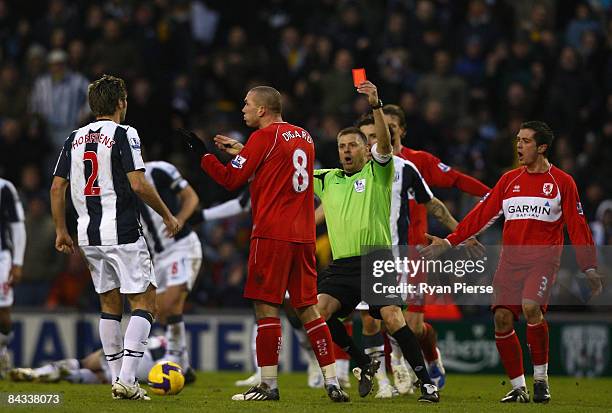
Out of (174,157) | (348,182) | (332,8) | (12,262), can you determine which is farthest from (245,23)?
(348,182)

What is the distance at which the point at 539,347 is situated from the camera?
10883mm

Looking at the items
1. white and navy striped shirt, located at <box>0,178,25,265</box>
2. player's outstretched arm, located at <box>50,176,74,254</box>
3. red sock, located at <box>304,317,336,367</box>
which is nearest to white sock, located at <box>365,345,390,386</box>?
red sock, located at <box>304,317,336,367</box>

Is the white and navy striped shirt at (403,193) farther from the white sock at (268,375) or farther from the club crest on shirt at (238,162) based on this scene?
the white sock at (268,375)

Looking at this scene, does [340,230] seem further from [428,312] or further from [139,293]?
[428,312]

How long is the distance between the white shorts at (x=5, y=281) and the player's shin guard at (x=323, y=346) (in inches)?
183

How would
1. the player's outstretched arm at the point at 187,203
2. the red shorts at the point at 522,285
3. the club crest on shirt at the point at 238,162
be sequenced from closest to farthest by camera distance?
the club crest on shirt at the point at 238,162 < the red shorts at the point at 522,285 < the player's outstretched arm at the point at 187,203

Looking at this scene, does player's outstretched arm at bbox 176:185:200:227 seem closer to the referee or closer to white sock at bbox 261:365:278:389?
the referee

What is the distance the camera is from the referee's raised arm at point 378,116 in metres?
9.84

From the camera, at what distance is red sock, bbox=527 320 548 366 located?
1084 centimetres

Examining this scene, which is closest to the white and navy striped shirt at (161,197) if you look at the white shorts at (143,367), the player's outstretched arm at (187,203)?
the player's outstretched arm at (187,203)

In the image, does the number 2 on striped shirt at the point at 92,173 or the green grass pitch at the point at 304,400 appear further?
the number 2 on striped shirt at the point at 92,173

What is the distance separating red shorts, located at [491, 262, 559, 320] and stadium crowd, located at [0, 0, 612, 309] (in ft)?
21.3

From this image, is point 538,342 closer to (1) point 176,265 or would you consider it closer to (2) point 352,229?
(2) point 352,229

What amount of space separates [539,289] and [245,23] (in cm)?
1155
